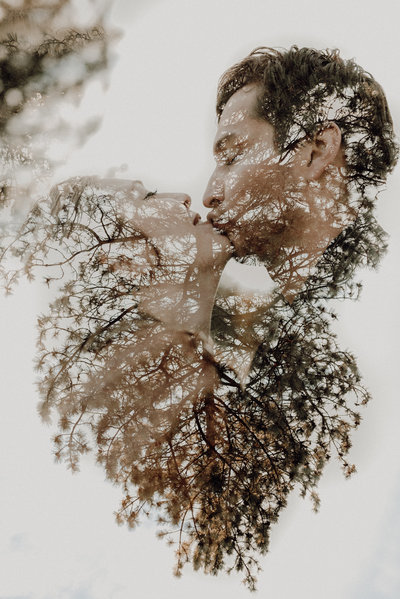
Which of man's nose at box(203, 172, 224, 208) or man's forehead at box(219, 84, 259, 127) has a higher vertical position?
man's forehead at box(219, 84, 259, 127)

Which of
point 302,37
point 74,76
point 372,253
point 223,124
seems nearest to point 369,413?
point 372,253

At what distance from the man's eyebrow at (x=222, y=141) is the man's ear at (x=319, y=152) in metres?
0.18

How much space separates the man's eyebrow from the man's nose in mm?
80

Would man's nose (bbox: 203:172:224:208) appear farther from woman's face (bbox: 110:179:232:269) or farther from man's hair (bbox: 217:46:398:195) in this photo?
man's hair (bbox: 217:46:398:195)

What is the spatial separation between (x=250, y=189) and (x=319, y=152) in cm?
21

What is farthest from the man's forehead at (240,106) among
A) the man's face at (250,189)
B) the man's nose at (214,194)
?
the man's nose at (214,194)

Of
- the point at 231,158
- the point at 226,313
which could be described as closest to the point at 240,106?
the point at 231,158

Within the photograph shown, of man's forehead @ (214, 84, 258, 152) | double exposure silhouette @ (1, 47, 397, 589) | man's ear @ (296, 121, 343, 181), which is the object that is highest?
man's forehead @ (214, 84, 258, 152)

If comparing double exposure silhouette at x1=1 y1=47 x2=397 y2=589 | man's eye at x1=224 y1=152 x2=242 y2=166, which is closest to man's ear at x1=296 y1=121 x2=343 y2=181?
double exposure silhouette at x1=1 y1=47 x2=397 y2=589

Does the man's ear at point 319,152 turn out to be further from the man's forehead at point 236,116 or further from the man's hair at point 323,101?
the man's forehead at point 236,116

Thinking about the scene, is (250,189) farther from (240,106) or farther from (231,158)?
(240,106)

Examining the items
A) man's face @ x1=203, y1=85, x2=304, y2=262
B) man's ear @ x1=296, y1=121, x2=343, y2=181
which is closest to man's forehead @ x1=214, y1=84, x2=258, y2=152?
man's face @ x1=203, y1=85, x2=304, y2=262

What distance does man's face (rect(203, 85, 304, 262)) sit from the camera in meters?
0.96

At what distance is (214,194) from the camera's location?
979mm
